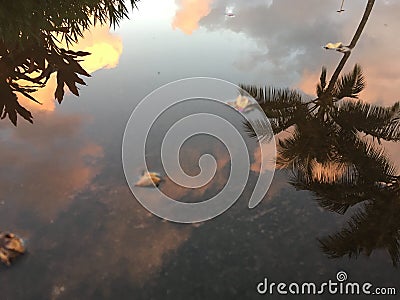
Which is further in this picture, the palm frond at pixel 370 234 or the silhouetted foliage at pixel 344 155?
the silhouetted foliage at pixel 344 155

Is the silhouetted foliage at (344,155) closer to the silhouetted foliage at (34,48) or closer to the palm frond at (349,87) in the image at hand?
the palm frond at (349,87)

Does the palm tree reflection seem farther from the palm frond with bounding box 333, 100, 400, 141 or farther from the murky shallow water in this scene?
the murky shallow water

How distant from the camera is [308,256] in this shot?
10.8 feet

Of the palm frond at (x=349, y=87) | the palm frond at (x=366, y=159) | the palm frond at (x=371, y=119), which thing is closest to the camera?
the palm frond at (x=366, y=159)

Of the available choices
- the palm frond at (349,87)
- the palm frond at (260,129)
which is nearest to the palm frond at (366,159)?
the palm frond at (260,129)

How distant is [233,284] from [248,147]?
174 cm

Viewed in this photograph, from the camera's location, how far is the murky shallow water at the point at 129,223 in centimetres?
315

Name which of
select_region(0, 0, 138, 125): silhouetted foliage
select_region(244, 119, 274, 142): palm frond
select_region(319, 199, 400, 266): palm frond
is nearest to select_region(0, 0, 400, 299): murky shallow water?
select_region(319, 199, 400, 266): palm frond

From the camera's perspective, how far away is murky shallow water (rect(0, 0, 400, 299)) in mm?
3148

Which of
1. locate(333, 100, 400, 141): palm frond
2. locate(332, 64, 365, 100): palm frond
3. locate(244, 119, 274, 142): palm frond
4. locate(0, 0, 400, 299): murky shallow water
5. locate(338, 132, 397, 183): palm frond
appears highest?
locate(332, 64, 365, 100): palm frond

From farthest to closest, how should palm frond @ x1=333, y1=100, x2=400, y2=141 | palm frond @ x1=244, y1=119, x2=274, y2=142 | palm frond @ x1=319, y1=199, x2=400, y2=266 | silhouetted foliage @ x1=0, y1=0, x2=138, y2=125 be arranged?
silhouetted foliage @ x1=0, y1=0, x2=138, y2=125, palm frond @ x1=244, y1=119, x2=274, y2=142, palm frond @ x1=333, y1=100, x2=400, y2=141, palm frond @ x1=319, y1=199, x2=400, y2=266

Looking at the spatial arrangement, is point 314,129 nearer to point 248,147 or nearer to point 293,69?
point 248,147

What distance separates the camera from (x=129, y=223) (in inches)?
143

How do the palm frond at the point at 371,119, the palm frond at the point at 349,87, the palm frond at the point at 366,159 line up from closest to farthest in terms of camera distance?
the palm frond at the point at 366,159 < the palm frond at the point at 371,119 < the palm frond at the point at 349,87
